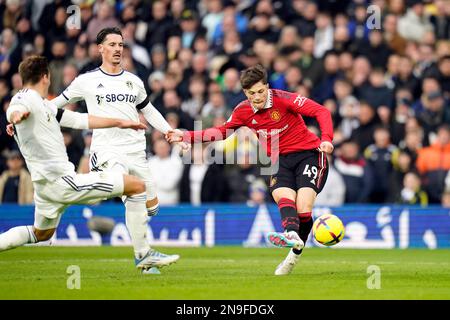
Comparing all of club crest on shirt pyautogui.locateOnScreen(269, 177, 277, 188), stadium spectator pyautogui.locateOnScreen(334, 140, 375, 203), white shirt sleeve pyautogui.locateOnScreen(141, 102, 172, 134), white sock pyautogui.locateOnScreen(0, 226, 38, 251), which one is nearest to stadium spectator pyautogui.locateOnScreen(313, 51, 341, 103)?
stadium spectator pyautogui.locateOnScreen(334, 140, 375, 203)

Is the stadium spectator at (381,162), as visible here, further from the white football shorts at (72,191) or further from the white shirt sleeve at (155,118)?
the white football shorts at (72,191)

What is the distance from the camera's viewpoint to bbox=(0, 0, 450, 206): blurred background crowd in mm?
18688

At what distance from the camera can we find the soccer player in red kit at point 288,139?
11.9m

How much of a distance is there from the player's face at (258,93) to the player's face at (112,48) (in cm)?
179

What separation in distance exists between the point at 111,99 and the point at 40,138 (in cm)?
201

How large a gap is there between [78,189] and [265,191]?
8447 millimetres

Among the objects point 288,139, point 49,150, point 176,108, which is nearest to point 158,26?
point 176,108

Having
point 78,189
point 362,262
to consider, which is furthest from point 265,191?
point 78,189

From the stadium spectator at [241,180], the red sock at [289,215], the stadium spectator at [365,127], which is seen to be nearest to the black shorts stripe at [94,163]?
the red sock at [289,215]

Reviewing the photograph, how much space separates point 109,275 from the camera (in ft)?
39.4

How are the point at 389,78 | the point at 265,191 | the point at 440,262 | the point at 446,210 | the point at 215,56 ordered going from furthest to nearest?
the point at 215,56 → the point at 389,78 → the point at 265,191 → the point at 446,210 → the point at 440,262

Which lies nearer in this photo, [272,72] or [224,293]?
[224,293]

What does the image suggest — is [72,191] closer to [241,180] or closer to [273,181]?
[273,181]
